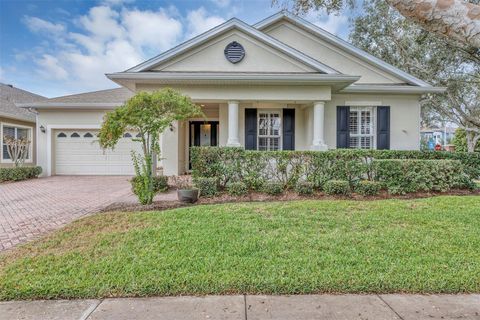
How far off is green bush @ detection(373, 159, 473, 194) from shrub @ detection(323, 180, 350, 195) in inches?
47.5

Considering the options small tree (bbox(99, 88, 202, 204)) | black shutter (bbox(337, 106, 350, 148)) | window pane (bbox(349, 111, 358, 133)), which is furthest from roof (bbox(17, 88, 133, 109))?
window pane (bbox(349, 111, 358, 133))

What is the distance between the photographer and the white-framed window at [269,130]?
42.8ft

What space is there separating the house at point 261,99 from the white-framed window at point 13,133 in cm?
197

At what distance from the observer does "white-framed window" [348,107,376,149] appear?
12828 millimetres

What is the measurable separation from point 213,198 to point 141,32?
11.9 m

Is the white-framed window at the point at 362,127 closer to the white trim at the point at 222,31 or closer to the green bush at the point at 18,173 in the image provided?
the white trim at the point at 222,31

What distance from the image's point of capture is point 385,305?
10.8ft

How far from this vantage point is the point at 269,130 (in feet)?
43.1

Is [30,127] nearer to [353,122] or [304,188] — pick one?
[304,188]

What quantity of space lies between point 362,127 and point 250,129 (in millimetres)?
4884

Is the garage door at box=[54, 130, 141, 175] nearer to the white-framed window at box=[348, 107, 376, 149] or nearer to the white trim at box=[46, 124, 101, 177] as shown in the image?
the white trim at box=[46, 124, 101, 177]

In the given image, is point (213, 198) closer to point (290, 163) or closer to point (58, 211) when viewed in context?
point (290, 163)

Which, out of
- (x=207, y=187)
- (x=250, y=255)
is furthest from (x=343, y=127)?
(x=250, y=255)

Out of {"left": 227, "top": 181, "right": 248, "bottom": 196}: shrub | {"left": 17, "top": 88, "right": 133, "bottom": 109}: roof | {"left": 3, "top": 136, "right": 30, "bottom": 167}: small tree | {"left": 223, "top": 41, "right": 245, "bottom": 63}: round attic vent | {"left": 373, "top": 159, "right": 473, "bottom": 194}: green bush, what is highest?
{"left": 223, "top": 41, "right": 245, "bottom": 63}: round attic vent
